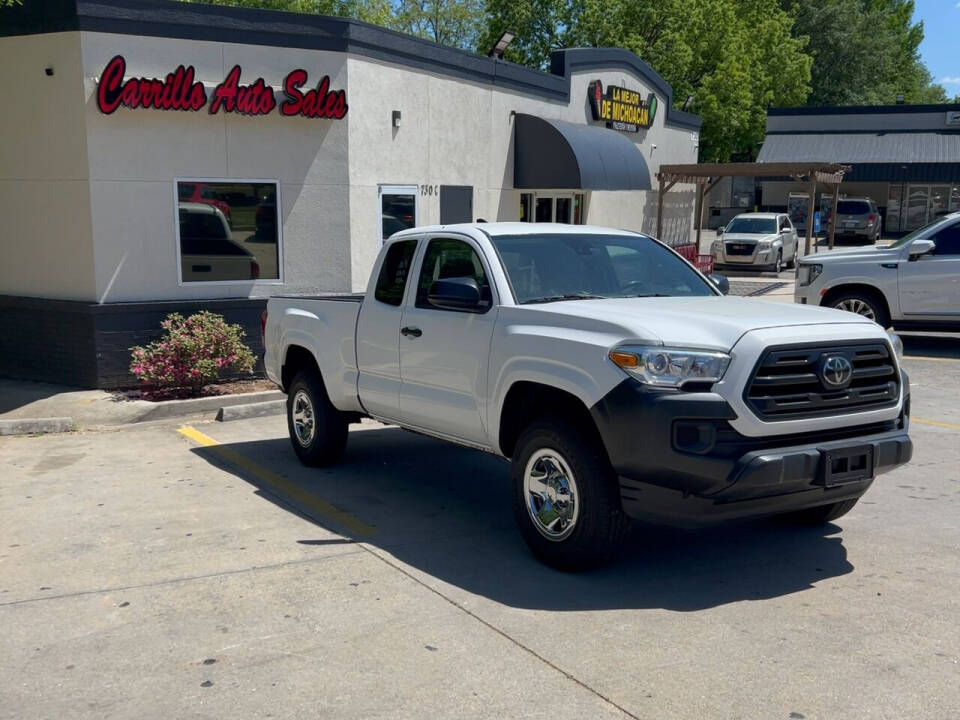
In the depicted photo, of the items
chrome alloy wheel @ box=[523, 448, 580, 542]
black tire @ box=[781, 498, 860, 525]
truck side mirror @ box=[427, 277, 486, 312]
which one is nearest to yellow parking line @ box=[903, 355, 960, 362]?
black tire @ box=[781, 498, 860, 525]

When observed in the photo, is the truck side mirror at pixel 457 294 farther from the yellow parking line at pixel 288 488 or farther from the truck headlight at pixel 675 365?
the yellow parking line at pixel 288 488

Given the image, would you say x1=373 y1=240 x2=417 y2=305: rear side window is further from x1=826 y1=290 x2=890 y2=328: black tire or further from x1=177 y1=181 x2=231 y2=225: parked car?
x1=826 y1=290 x2=890 y2=328: black tire

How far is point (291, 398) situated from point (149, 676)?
4258 millimetres

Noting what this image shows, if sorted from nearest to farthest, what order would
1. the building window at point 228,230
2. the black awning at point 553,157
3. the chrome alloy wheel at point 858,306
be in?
the building window at point 228,230, the chrome alloy wheel at point 858,306, the black awning at point 553,157

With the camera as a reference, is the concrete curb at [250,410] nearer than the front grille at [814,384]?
No

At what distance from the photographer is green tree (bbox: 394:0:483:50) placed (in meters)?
61.1

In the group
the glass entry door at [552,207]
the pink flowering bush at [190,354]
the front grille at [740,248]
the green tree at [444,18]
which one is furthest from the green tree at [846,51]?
the pink flowering bush at [190,354]

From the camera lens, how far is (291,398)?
8656 mm

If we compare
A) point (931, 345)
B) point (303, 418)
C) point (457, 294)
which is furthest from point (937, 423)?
point (303, 418)

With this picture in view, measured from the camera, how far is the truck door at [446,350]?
634 cm

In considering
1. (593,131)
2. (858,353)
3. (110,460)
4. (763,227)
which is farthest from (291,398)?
(763,227)

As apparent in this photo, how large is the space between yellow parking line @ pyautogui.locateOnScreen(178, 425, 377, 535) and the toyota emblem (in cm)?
307

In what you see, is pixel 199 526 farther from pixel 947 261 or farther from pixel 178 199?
pixel 947 261

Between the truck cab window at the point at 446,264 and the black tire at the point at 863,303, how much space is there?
27.6 feet
